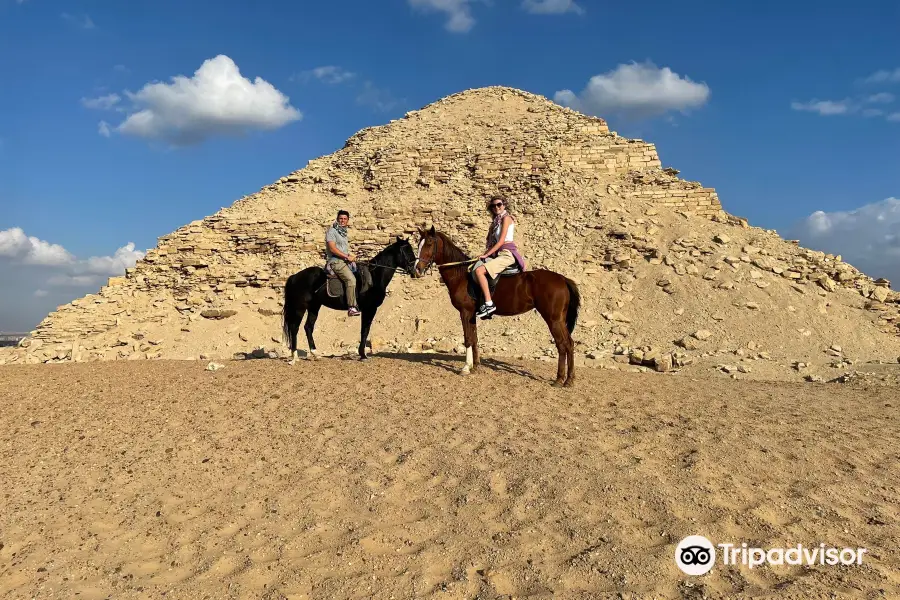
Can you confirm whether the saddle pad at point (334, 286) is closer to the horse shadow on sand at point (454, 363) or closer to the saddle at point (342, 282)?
the saddle at point (342, 282)

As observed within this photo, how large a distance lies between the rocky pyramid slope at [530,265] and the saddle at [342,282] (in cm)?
407

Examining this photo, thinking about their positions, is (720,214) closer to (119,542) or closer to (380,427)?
(380,427)

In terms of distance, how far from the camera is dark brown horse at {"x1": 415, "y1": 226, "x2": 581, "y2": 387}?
844cm

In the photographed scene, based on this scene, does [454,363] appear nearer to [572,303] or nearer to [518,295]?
[518,295]

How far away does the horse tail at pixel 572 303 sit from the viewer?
336 inches

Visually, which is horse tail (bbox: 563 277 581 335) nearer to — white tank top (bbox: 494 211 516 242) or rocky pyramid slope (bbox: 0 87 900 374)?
white tank top (bbox: 494 211 516 242)

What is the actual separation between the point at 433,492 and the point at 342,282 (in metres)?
6.21

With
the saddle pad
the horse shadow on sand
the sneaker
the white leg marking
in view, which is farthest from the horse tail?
the saddle pad

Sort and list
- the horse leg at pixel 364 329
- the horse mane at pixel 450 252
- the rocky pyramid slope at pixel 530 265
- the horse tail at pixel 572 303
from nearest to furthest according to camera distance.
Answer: the horse tail at pixel 572 303
the horse mane at pixel 450 252
the horse leg at pixel 364 329
the rocky pyramid slope at pixel 530 265

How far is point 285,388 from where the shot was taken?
792 cm

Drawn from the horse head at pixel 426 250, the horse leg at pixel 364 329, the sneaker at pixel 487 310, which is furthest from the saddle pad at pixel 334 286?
the sneaker at pixel 487 310

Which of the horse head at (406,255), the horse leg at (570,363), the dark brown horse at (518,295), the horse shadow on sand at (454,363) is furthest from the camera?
the horse head at (406,255)

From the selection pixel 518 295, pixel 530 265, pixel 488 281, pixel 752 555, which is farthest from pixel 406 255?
pixel 530 265

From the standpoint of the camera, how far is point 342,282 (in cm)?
994
